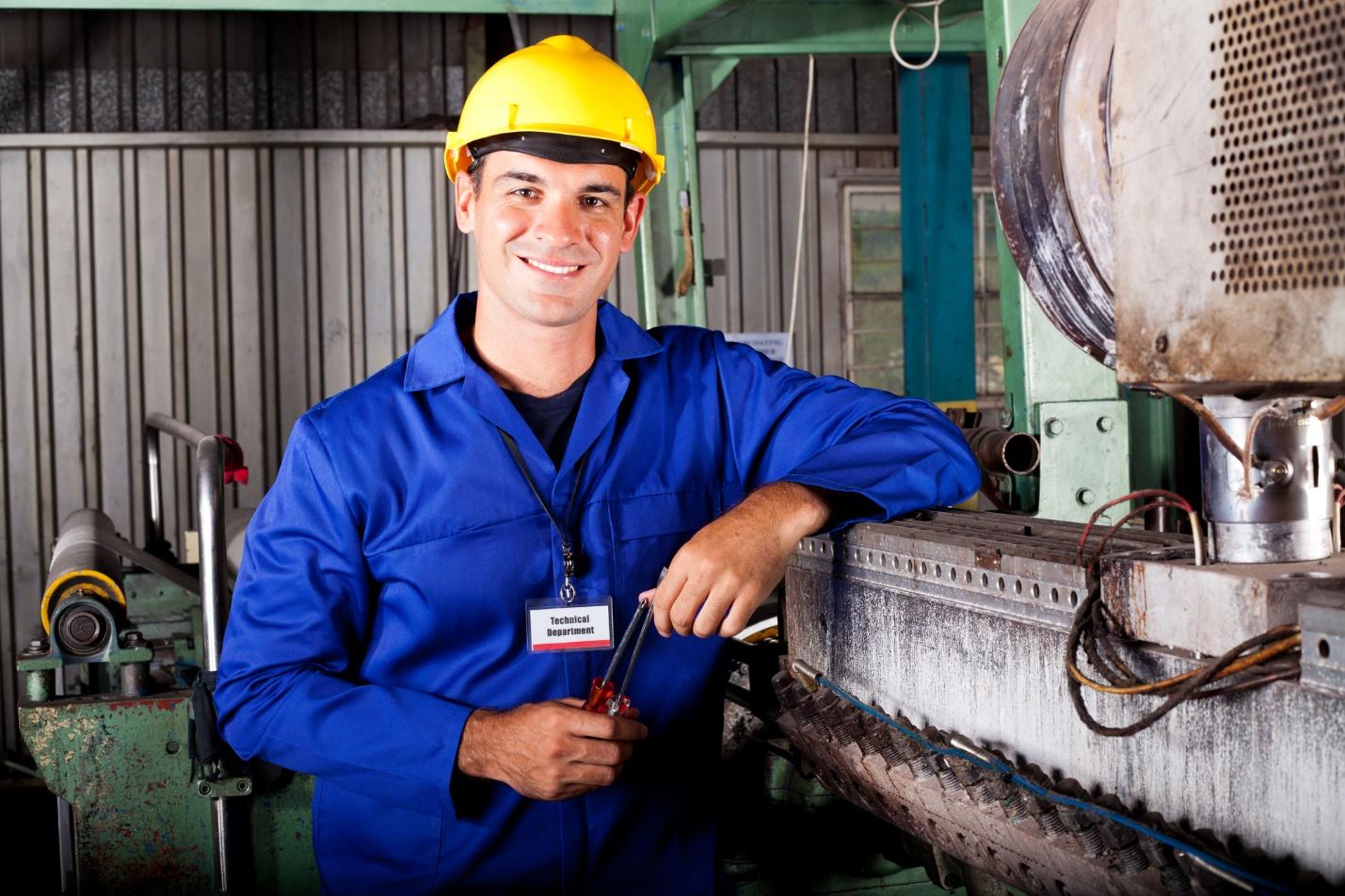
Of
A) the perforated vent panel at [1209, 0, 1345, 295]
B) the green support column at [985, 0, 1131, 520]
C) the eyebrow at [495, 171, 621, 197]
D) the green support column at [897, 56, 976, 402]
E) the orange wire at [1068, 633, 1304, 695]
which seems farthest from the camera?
the green support column at [897, 56, 976, 402]

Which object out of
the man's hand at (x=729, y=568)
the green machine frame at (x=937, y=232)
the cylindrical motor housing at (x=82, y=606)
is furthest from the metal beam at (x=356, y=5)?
the man's hand at (x=729, y=568)

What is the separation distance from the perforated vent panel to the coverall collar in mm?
1156

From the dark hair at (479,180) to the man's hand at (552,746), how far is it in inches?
32.2

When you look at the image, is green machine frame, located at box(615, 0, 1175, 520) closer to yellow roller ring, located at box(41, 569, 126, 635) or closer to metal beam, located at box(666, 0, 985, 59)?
metal beam, located at box(666, 0, 985, 59)

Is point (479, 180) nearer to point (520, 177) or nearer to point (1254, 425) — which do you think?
point (520, 177)

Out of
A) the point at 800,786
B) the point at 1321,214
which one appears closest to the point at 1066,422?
the point at 800,786

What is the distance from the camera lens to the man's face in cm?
189

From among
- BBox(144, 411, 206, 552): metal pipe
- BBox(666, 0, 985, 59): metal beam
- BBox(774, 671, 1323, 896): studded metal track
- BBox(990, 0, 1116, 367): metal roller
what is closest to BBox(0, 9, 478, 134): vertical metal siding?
BBox(144, 411, 206, 552): metal pipe

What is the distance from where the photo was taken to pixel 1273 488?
3.56ft

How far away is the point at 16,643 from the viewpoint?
661 centimetres

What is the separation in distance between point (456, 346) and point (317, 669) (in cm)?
50

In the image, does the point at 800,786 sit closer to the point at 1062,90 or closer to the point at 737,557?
the point at 737,557

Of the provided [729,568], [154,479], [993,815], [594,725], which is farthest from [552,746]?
[154,479]

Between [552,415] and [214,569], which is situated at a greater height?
[552,415]
